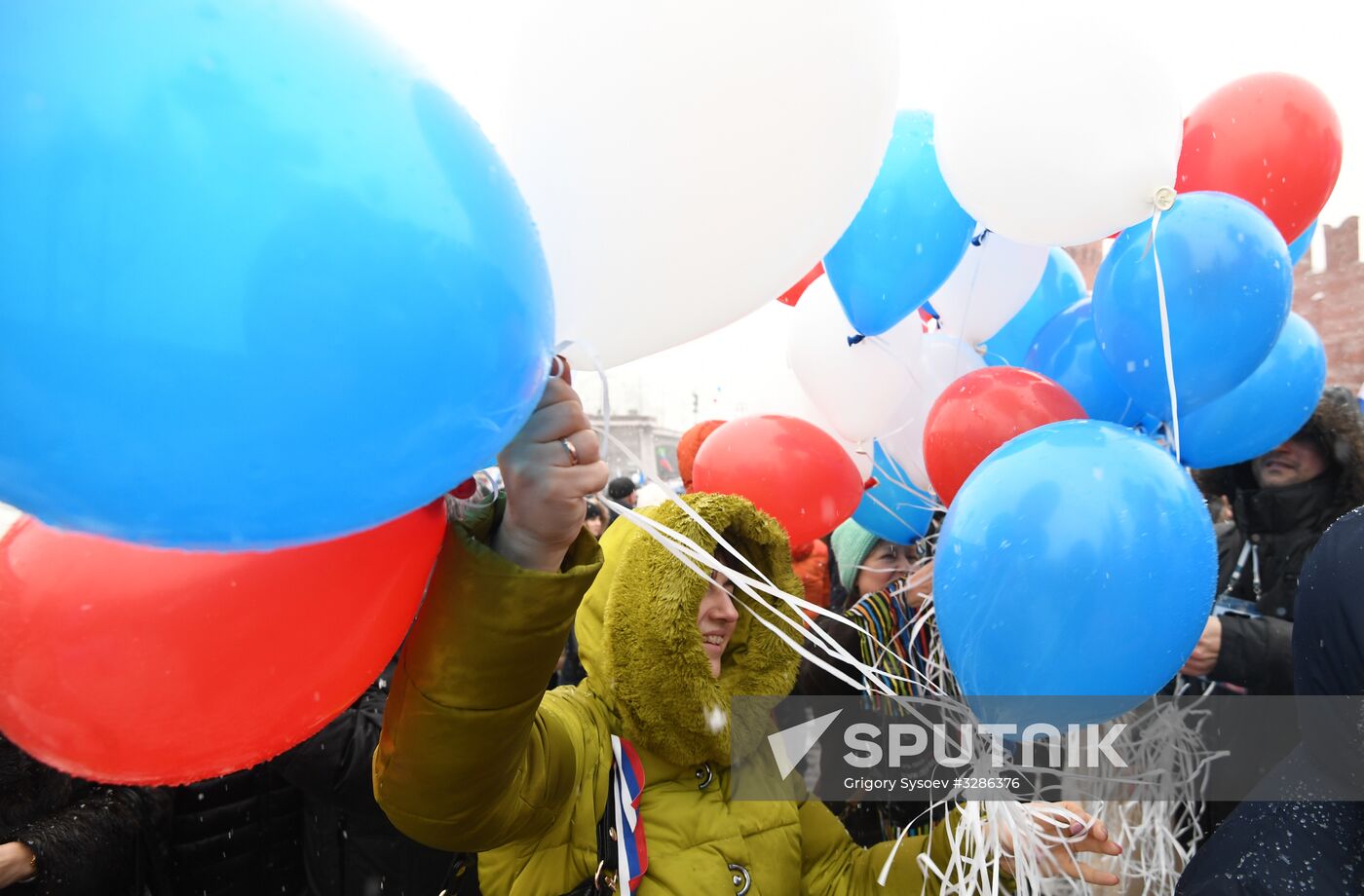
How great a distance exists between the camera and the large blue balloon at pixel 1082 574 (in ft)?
3.98

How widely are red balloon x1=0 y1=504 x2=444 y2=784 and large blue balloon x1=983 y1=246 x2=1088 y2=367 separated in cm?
224

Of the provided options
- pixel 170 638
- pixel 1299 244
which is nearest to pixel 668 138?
pixel 170 638

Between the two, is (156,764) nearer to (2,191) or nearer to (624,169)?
(2,191)

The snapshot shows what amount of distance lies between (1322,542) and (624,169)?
116 cm

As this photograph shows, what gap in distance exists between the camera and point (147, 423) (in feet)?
1.76

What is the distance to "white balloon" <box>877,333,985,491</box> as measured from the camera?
7.11 ft

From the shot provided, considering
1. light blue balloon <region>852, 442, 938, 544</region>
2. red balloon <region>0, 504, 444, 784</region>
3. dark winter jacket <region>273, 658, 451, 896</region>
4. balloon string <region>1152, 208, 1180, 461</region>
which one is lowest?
dark winter jacket <region>273, 658, 451, 896</region>

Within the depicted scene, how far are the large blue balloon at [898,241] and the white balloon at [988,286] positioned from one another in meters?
0.29

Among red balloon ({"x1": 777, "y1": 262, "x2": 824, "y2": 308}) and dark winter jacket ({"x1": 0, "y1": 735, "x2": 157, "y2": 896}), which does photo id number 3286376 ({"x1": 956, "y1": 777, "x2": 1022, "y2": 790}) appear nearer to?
red balloon ({"x1": 777, "y1": 262, "x2": 824, "y2": 308})

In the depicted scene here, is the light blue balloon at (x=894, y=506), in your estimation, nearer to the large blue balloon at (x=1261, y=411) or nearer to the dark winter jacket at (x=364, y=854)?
the large blue balloon at (x=1261, y=411)

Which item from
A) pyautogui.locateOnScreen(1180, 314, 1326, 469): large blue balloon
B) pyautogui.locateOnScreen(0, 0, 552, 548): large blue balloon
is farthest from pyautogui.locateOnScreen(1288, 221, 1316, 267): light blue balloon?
pyautogui.locateOnScreen(0, 0, 552, 548): large blue balloon

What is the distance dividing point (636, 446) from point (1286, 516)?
4105mm

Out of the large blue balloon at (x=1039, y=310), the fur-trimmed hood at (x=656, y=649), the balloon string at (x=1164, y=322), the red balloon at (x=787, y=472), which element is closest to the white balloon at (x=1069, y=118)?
the balloon string at (x=1164, y=322)

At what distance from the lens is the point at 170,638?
29.4 inches
